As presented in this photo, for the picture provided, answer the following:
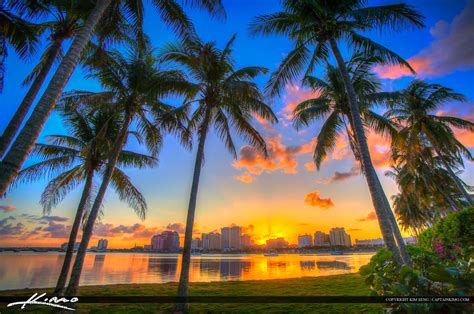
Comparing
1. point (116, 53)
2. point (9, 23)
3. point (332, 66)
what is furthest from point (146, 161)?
point (332, 66)

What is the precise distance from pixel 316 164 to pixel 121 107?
34.5ft

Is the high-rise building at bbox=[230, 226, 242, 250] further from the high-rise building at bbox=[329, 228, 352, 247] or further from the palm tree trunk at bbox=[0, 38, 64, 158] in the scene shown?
the palm tree trunk at bbox=[0, 38, 64, 158]

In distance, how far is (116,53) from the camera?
914 cm

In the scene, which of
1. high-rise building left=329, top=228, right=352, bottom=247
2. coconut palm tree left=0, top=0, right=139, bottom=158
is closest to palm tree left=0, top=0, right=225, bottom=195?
coconut palm tree left=0, top=0, right=139, bottom=158

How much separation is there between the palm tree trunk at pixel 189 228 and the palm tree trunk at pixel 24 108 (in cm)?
502

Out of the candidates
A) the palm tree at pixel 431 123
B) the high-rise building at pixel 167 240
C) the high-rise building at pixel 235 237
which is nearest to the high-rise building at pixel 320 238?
the high-rise building at pixel 235 237

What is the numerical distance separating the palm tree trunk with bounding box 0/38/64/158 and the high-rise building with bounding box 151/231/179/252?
301ft

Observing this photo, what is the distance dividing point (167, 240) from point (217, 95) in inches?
3725

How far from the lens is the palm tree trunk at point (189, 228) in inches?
246

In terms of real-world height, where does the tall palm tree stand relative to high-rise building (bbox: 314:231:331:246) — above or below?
above

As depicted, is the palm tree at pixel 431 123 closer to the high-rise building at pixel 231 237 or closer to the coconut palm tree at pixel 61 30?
the coconut palm tree at pixel 61 30

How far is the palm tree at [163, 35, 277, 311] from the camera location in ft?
26.0

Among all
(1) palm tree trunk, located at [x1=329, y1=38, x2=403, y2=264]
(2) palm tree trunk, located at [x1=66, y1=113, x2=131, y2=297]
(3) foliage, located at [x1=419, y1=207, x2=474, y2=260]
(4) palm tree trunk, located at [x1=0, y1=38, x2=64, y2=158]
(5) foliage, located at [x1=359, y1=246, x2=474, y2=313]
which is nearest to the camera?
(5) foliage, located at [x1=359, y1=246, x2=474, y2=313]

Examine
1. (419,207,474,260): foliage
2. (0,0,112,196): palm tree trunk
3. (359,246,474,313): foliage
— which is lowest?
(359,246,474,313): foliage
